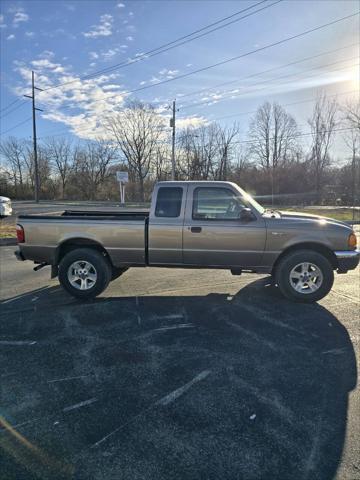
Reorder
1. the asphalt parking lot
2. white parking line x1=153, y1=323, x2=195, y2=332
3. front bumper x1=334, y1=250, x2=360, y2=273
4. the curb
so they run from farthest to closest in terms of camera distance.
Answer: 1. the curb
2. front bumper x1=334, y1=250, x2=360, y2=273
3. white parking line x1=153, y1=323, x2=195, y2=332
4. the asphalt parking lot

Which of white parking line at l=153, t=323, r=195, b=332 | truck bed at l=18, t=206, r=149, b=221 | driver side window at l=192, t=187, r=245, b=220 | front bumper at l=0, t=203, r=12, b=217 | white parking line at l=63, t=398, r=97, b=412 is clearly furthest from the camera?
front bumper at l=0, t=203, r=12, b=217

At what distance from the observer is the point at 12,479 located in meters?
1.97

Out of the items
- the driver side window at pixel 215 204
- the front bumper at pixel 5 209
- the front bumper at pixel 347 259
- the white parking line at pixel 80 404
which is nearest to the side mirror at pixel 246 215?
the driver side window at pixel 215 204

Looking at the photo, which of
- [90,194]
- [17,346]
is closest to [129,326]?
[17,346]

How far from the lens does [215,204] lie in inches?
210

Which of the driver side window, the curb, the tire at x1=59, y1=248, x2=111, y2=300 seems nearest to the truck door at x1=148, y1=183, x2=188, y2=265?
the driver side window

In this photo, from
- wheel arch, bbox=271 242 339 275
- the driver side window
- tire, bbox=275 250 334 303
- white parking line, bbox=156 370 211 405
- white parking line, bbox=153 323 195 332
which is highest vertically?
the driver side window

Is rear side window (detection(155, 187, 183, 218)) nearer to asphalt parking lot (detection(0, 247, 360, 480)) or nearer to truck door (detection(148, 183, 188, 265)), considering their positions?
truck door (detection(148, 183, 188, 265))

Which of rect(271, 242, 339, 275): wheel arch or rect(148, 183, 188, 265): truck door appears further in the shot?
rect(148, 183, 188, 265): truck door

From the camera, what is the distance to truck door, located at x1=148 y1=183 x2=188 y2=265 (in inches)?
209

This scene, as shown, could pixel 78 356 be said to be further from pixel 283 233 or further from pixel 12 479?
pixel 283 233

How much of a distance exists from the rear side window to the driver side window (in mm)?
279

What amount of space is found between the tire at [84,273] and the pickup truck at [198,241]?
0.6 inches

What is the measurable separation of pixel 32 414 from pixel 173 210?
11.6 ft
